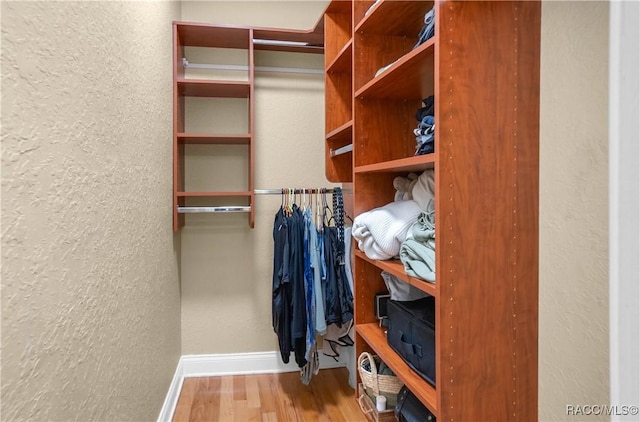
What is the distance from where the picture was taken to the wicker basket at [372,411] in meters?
1.43

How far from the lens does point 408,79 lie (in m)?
1.32

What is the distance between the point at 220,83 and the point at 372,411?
197cm

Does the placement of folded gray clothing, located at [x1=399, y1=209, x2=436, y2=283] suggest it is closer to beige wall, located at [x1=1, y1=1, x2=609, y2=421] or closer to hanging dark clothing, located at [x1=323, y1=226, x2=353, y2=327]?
beige wall, located at [x1=1, y1=1, x2=609, y2=421]

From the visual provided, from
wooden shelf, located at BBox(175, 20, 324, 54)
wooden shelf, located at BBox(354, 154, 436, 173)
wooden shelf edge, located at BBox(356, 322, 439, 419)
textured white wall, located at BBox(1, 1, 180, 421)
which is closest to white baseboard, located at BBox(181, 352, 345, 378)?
textured white wall, located at BBox(1, 1, 180, 421)

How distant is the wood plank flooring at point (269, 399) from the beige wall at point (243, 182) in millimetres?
242

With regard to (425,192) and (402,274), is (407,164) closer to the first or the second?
(425,192)

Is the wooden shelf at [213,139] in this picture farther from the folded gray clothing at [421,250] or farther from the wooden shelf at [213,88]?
the folded gray clothing at [421,250]

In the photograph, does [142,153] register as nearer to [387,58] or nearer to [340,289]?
[387,58]

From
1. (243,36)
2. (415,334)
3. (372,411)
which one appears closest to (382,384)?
(372,411)

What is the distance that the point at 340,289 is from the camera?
7.39ft

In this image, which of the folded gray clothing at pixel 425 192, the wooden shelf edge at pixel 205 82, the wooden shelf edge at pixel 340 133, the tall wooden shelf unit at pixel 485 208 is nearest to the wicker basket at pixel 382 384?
the tall wooden shelf unit at pixel 485 208

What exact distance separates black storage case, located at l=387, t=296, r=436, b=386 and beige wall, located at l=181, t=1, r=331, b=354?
4.75ft

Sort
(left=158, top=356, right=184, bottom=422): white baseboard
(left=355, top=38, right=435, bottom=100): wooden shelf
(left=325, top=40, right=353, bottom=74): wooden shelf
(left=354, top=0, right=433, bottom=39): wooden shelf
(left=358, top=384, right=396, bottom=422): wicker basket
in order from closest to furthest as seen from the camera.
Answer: (left=355, top=38, right=435, bottom=100): wooden shelf < (left=354, top=0, right=433, bottom=39): wooden shelf < (left=358, top=384, right=396, bottom=422): wicker basket < (left=325, top=40, right=353, bottom=74): wooden shelf < (left=158, top=356, right=184, bottom=422): white baseboard

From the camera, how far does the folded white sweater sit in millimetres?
1335
